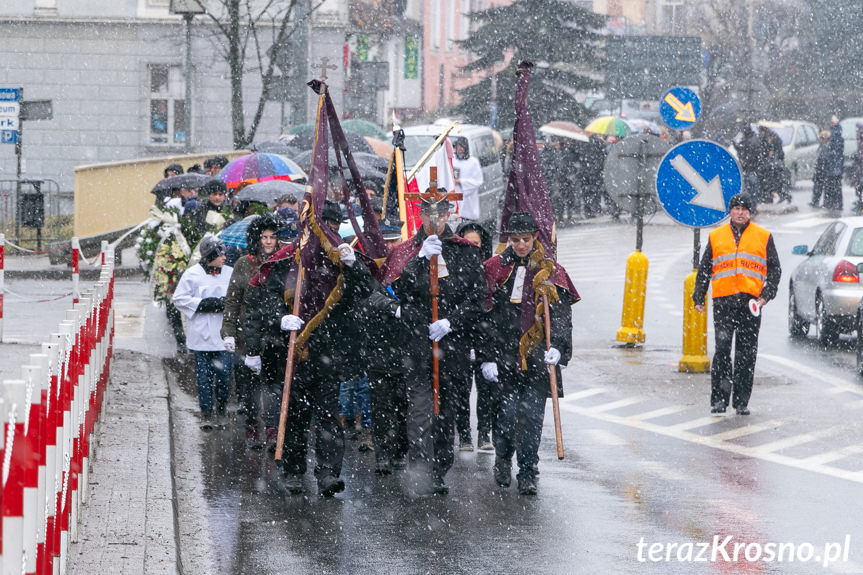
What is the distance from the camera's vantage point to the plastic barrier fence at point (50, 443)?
418 centimetres

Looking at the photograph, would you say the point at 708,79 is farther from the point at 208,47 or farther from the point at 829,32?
the point at 208,47

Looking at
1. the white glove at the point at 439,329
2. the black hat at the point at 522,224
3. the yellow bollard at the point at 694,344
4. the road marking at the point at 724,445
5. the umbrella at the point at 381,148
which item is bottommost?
the road marking at the point at 724,445

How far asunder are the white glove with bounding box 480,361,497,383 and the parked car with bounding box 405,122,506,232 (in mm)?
Result: 16991

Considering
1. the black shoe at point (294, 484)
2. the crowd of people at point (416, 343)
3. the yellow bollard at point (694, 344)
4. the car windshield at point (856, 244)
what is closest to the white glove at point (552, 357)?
the crowd of people at point (416, 343)

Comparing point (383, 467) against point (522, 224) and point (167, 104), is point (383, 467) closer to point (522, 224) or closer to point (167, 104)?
point (522, 224)

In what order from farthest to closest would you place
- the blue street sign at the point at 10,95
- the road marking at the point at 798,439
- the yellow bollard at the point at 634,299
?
the blue street sign at the point at 10,95
the yellow bollard at the point at 634,299
the road marking at the point at 798,439

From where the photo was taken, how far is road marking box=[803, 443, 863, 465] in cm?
1077

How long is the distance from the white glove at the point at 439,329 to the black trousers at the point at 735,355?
3769 millimetres

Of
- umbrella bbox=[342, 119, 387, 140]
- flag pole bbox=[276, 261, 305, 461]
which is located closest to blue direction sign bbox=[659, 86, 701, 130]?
flag pole bbox=[276, 261, 305, 461]

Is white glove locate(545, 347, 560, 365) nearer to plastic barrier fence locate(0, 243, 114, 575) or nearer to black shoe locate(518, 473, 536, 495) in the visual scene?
black shoe locate(518, 473, 536, 495)

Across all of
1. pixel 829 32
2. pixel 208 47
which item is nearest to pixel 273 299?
pixel 208 47

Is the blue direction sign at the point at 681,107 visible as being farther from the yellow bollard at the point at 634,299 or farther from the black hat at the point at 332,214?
the black hat at the point at 332,214

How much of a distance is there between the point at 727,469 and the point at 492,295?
6.80 feet

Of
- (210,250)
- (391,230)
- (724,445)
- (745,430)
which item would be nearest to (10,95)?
(210,250)
